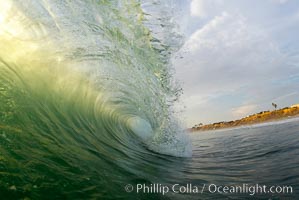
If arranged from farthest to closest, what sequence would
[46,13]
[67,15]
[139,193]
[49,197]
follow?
[67,15]
[46,13]
[139,193]
[49,197]

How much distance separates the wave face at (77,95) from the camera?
12.5ft

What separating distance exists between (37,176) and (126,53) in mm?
5565

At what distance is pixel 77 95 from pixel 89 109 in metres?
0.77

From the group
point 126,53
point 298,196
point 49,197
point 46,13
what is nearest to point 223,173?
point 298,196

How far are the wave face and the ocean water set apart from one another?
23 millimetres

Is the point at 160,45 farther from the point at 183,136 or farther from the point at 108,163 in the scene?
the point at 108,163

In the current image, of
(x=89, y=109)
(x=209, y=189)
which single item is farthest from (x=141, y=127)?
(x=209, y=189)

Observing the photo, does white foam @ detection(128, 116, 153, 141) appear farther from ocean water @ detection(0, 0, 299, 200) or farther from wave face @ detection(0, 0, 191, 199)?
ocean water @ detection(0, 0, 299, 200)

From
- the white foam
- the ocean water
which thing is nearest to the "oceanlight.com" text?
the ocean water

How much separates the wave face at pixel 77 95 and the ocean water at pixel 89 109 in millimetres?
23

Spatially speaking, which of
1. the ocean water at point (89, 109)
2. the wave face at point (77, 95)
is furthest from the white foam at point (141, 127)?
the ocean water at point (89, 109)

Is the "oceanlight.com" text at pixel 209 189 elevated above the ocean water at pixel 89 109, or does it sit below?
below

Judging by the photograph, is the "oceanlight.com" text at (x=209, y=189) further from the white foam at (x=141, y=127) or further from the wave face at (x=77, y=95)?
the white foam at (x=141, y=127)

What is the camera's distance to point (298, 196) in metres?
3.51
